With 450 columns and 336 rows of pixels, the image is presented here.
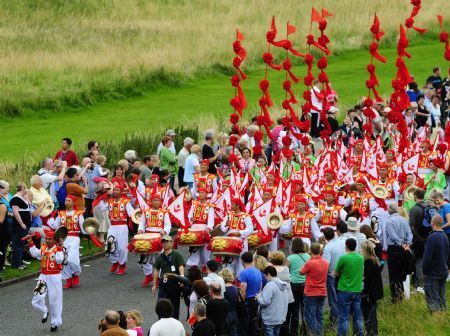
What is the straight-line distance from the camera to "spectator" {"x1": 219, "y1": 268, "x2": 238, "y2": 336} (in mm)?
17656

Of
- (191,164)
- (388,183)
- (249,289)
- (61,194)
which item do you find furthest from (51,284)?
(191,164)

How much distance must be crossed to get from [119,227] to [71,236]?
1.53 m

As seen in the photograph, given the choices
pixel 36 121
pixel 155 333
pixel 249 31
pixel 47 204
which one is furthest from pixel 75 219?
pixel 249 31

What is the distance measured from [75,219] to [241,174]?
540cm

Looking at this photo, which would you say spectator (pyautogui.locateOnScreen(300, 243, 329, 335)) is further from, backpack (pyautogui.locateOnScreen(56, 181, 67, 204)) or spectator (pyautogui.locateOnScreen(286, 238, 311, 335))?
backpack (pyautogui.locateOnScreen(56, 181, 67, 204))

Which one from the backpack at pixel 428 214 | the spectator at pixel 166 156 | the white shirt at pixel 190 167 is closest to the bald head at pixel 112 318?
the backpack at pixel 428 214

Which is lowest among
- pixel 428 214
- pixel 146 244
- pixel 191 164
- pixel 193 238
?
pixel 191 164

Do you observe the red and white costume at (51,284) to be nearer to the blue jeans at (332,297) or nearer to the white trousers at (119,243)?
the white trousers at (119,243)

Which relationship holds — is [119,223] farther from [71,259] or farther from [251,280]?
[251,280]

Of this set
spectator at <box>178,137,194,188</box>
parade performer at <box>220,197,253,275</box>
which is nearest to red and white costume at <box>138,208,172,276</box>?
parade performer at <box>220,197,253,275</box>

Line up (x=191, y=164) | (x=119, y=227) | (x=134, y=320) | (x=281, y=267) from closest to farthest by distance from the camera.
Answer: (x=134, y=320) → (x=281, y=267) → (x=119, y=227) → (x=191, y=164)

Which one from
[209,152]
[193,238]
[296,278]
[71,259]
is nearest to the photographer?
[296,278]

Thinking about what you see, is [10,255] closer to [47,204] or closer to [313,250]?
[47,204]

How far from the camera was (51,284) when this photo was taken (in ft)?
65.8
